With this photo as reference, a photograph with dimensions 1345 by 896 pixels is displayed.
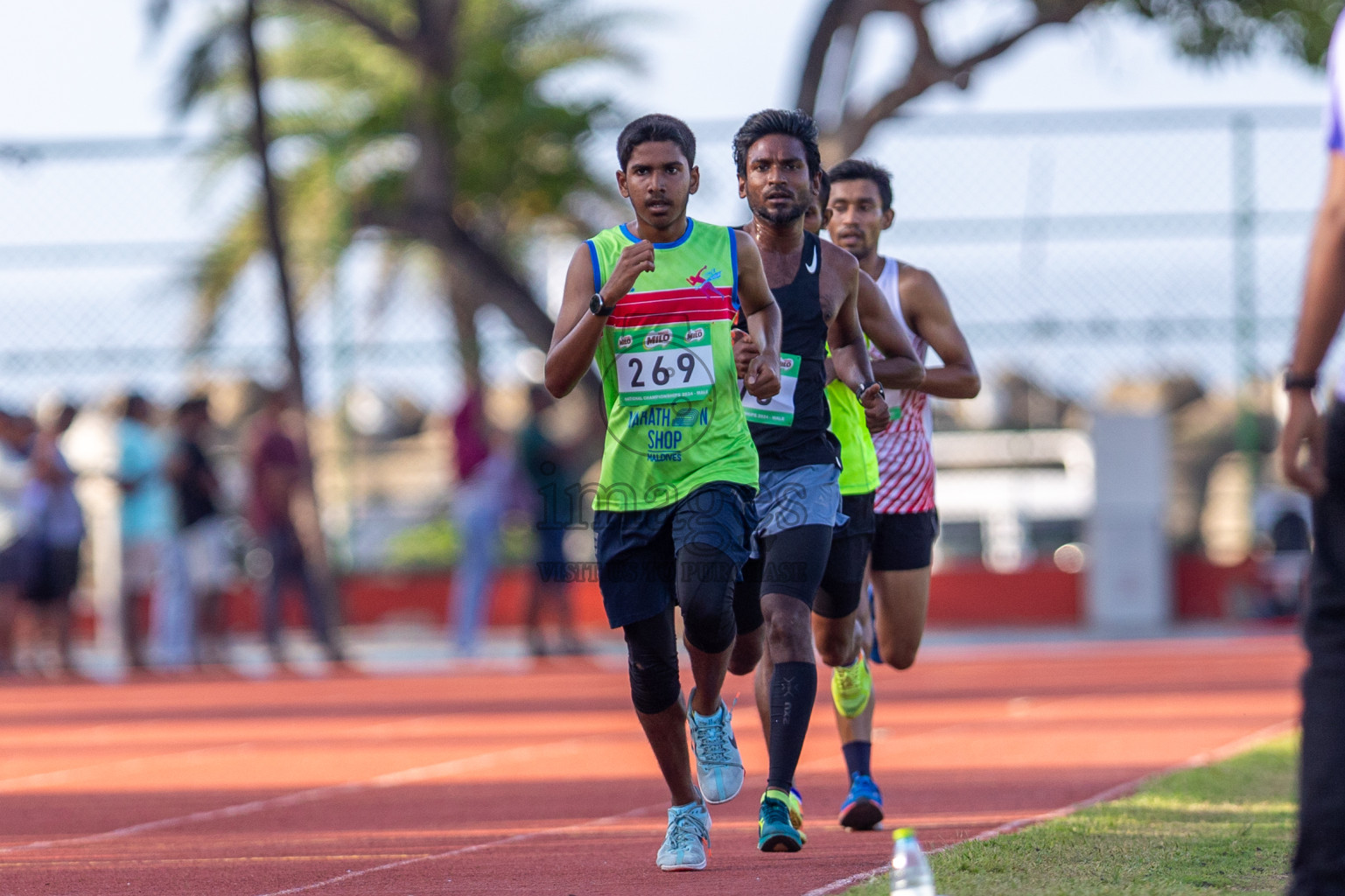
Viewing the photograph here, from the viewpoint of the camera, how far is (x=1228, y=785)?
7074 millimetres

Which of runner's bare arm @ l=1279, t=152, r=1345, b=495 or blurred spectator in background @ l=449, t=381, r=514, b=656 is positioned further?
blurred spectator in background @ l=449, t=381, r=514, b=656

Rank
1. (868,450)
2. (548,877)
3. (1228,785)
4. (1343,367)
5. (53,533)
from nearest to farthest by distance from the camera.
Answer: (1343,367) < (548,877) < (868,450) < (1228,785) < (53,533)

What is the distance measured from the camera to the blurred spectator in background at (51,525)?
1458 cm

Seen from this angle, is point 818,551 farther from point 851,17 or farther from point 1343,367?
point 851,17

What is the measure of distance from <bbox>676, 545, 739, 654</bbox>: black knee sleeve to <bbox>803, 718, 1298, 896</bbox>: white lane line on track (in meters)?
0.80

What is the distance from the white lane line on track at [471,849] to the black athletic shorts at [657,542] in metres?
1.07

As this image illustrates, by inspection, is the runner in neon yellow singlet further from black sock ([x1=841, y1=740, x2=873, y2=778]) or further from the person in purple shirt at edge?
the person in purple shirt at edge

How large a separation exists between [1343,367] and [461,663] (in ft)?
42.3

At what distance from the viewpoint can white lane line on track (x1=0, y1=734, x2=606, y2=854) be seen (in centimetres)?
661

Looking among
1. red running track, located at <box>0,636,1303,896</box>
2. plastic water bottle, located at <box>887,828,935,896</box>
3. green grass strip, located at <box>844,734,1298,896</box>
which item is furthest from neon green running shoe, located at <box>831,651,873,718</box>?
plastic water bottle, located at <box>887,828,935,896</box>

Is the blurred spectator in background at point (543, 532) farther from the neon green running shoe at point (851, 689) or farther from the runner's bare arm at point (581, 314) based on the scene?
the runner's bare arm at point (581, 314)

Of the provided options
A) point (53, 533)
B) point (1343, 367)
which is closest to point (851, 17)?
point (53, 533)

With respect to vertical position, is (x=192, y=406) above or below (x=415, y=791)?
above

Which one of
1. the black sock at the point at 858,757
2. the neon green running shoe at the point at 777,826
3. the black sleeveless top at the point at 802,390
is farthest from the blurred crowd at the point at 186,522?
the neon green running shoe at the point at 777,826
